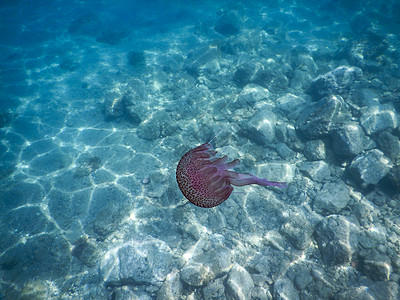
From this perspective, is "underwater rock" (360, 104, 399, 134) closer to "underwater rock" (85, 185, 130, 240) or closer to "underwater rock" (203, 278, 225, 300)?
"underwater rock" (203, 278, 225, 300)

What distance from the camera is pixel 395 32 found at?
1552 cm

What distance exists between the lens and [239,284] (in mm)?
4398

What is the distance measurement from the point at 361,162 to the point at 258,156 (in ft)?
9.89

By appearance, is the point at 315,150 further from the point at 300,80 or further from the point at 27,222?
the point at 27,222

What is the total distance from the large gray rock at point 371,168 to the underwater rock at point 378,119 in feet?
4.66

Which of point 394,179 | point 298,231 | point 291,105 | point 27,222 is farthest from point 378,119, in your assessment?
point 27,222

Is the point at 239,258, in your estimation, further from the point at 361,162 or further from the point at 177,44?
the point at 177,44

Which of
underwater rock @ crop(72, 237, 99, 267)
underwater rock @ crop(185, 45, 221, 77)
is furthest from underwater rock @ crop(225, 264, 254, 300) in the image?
underwater rock @ crop(185, 45, 221, 77)

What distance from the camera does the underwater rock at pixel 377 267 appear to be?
4160 millimetres

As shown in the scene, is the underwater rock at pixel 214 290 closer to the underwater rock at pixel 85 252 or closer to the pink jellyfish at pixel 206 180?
the underwater rock at pixel 85 252

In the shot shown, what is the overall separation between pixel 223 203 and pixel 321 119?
4.34 metres

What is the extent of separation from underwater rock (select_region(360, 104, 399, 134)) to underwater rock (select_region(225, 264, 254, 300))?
21.0 feet

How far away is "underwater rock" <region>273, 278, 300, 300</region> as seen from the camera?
4.15 m

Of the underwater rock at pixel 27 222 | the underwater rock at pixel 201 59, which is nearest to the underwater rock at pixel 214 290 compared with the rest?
the underwater rock at pixel 27 222
